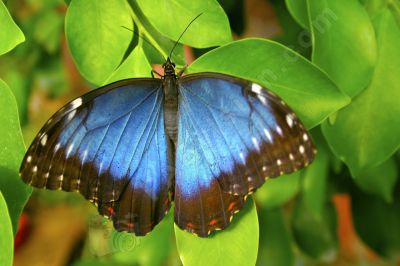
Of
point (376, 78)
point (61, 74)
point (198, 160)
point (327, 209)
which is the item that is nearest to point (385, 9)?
point (376, 78)

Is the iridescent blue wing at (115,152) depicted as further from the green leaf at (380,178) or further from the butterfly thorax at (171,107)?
the green leaf at (380,178)

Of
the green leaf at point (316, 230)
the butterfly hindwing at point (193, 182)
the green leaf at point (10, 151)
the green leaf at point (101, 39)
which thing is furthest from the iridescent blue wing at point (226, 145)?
the green leaf at point (316, 230)

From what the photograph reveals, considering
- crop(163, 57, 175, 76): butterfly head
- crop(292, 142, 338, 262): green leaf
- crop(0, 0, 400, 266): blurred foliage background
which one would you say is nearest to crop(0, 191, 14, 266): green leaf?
crop(0, 0, 400, 266): blurred foliage background

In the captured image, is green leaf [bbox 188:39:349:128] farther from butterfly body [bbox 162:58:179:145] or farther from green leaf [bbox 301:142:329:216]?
green leaf [bbox 301:142:329:216]

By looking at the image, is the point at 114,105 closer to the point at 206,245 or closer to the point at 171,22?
the point at 171,22

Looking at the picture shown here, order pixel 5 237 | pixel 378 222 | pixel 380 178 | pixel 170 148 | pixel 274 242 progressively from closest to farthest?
pixel 5 237 < pixel 170 148 < pixel 380 178 < pixel 274 242 < pixel 378 222

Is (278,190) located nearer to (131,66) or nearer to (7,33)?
(131,66)

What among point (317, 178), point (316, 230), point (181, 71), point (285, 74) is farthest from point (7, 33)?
point (316, 230)

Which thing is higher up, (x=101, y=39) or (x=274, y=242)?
(x=101, y=39)
